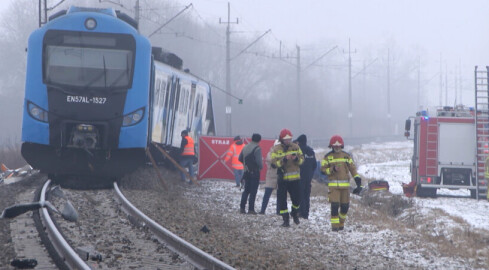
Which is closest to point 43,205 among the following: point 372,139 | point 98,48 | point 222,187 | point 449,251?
point 98,48

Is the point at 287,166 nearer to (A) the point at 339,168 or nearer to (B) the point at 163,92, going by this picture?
(A) the point at 339,168

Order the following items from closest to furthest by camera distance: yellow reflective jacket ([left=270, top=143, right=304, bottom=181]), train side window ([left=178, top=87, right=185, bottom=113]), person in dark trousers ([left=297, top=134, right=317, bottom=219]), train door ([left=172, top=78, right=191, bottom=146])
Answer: yellow reflective jacket ([left=270, top=143, right=304, bottom=181]) < person in dark trousers ([left=297, top=134, right=317, bottom=219]) < train door ([left=172, top=78, right=191, bottom=146]) < train side window ([left=178, top=87, right=185, bottom=113])

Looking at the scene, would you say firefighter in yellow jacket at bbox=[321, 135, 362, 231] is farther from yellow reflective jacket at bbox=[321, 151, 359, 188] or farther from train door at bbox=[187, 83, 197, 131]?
train door at bbox=[187, 83, 197, 131]

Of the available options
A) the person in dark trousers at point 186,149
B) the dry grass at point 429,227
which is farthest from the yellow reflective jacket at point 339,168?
the person in dark trousers at point 186,149

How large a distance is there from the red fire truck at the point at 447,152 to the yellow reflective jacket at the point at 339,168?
35.4ft

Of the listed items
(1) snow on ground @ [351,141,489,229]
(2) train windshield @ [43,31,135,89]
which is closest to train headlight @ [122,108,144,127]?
(2) train windshield @ [43,31,135,89]

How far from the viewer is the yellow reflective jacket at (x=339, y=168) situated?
12.3 m

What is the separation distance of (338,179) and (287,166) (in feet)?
2.95

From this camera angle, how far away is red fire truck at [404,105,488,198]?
22.6 metres

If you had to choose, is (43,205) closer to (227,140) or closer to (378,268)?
(378,268)

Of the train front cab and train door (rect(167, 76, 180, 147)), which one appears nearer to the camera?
the train front cab

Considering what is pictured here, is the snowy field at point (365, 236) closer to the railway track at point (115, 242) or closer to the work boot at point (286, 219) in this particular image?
the work boot at point (286, 219)

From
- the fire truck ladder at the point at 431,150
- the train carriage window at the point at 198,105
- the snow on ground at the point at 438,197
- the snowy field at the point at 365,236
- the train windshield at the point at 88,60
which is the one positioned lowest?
the snow on ground at the point at 438,197

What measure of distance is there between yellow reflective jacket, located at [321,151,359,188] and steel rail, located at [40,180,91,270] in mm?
4515
